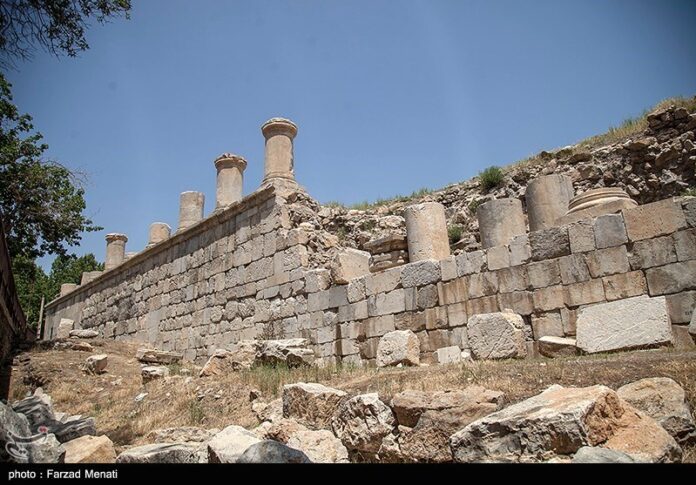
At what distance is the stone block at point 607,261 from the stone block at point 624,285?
80 mm

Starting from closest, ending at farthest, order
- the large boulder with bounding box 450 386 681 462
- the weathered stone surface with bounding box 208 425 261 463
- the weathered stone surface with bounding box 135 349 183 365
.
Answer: the large boulder with bounding box 450 386 681 462
the weathered stone surface with bounding box 208 425 261 463
the weathered stone surface with bounding box 135 349 183 365

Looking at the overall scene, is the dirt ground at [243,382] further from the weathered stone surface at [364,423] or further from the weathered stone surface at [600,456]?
the weathered stone surface at [600,456]

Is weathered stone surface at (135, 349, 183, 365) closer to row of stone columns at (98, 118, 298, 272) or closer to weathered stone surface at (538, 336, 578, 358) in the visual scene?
row of stone columns at (98, 118, 298, 272)

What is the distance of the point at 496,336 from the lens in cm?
732

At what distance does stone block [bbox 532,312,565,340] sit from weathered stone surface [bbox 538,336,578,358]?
276 mm

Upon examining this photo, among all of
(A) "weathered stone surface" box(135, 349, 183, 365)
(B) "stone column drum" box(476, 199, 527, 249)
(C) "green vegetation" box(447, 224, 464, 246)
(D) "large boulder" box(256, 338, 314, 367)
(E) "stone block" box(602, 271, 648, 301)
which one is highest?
(C) "green vegetation" box(447, 224, 464, 246)

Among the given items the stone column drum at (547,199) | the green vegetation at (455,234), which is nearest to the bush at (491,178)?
the green vegetation at (455,234)

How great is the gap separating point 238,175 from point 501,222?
323 inches

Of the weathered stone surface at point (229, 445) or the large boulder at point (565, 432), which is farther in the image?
the weathered stone surface at point (229, 445)

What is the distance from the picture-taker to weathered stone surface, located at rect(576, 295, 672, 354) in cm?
604

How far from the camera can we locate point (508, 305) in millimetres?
7742

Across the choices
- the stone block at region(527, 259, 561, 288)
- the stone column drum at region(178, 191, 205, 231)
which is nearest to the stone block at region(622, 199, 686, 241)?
the stone block at region(527, 259, 561, 288)

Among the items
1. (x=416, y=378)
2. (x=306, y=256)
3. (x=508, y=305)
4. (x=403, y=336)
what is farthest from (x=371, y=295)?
(x=416, y=378)

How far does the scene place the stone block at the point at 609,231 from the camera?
685cm
